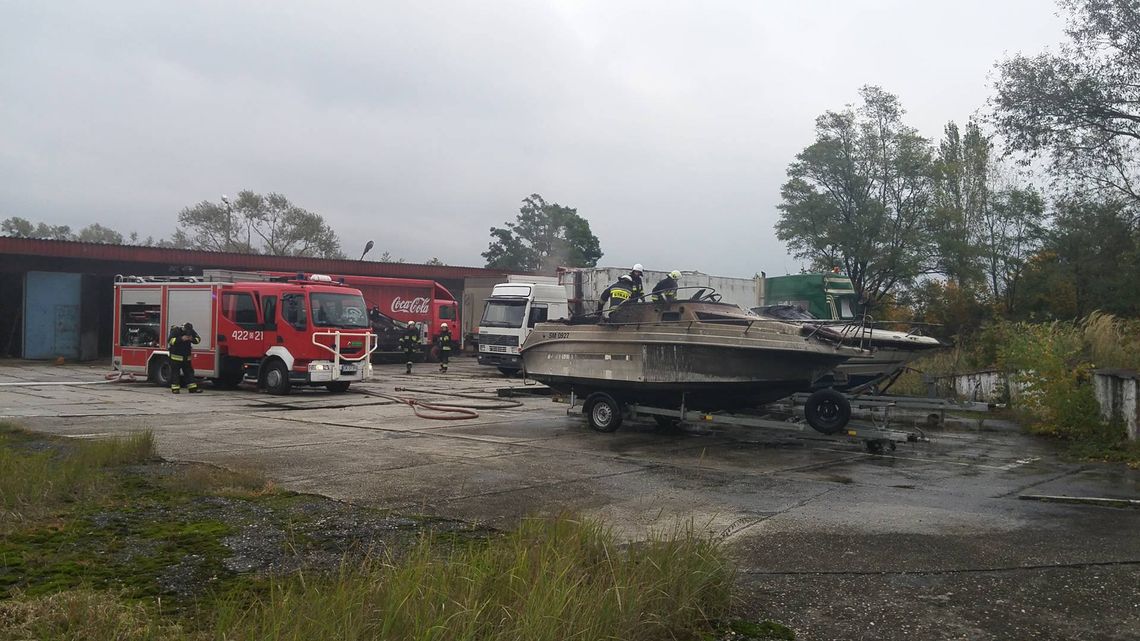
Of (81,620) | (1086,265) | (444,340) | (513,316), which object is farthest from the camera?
(444,340)

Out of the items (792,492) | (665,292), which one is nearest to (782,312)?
(665,292)

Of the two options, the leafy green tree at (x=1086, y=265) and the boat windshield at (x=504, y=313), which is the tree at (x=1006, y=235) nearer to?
the leafy green tree at (x=1086, y=265)

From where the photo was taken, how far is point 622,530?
6156 millimetres

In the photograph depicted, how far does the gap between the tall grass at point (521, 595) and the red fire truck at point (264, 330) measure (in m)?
13.6

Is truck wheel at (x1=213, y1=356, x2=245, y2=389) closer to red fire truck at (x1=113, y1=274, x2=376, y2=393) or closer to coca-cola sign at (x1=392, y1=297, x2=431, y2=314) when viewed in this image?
red fire truck at (x1=113, y1=274, x2=376, y2=393)

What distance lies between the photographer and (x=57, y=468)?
761 cm

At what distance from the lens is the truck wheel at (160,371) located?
64.2ft

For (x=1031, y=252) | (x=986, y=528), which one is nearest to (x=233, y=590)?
(x=986, y=528)

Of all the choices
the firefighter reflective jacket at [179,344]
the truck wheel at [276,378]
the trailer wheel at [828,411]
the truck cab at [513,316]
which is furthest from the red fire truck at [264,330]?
the trailer wheel at [828,411]

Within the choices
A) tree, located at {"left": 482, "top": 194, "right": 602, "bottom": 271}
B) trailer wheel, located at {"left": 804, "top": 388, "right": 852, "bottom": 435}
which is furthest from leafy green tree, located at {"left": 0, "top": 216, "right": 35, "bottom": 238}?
trailer wheel, located at {"left": 804, "top": 388, "right": 852, "bottom": 435}

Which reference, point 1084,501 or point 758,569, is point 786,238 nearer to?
Answer: point 1084,501

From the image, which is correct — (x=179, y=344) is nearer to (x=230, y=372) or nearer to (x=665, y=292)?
(x=230, y=372)

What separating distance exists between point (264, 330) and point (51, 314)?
16.4m

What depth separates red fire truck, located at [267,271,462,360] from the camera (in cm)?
2977
